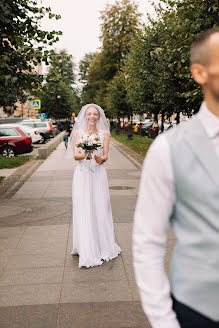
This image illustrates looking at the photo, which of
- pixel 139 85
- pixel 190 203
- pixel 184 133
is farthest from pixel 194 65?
pixel 139 85

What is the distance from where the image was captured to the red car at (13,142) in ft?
72.3

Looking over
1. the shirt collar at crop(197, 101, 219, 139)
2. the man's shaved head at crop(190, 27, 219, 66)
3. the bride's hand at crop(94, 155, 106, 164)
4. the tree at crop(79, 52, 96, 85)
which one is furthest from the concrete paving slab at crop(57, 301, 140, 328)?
the tree at crop(79, 52, 96, 85)

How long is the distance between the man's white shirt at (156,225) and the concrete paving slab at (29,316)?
2.56 meters

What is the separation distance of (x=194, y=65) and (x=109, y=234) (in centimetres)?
447

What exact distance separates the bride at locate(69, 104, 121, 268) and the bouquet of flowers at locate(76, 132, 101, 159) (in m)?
0.01

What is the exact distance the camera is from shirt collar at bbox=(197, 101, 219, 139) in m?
1.60

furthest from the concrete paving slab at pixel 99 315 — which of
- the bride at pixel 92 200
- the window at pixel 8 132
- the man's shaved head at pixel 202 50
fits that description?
the window at pixel 8 132

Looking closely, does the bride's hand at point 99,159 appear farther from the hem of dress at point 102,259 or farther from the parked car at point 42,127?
the parked car at point 42,127

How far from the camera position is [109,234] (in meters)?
5.92

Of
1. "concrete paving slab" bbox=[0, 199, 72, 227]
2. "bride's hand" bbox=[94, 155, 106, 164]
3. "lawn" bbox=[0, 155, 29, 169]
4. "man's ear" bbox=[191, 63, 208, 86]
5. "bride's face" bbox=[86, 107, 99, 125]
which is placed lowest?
"lawn" bbox=[0, 155, 29, 169]

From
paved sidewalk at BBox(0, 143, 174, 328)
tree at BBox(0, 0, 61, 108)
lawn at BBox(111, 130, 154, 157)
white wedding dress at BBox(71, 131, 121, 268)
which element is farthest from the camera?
lawn at BBox(111, 130, 154, 157)

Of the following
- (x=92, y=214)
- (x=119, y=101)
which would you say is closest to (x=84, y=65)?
(x=119, y=101)

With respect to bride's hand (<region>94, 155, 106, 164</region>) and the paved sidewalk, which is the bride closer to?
Answer: bride's hand (<region>94, 155, 106, 164</region>)

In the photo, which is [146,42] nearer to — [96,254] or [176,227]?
[96,254]
